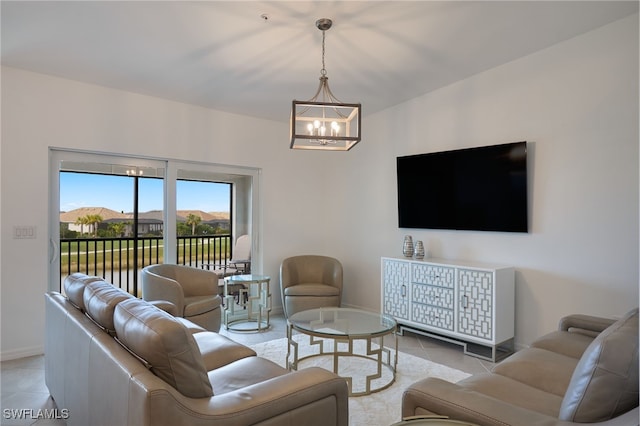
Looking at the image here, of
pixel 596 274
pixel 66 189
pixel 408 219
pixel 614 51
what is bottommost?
pixel 596 274

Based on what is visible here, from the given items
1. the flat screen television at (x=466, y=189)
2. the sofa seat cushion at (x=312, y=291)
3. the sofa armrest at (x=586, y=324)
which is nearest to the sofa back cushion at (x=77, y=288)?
the sofa seat cushion at (x=312, y=291)

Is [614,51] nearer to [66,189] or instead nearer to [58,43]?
[58,43]

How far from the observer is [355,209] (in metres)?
5.26

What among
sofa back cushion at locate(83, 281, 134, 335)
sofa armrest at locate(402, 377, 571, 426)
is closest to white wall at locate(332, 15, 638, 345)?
sofa armrest at locate(402, 377, 571, 426)

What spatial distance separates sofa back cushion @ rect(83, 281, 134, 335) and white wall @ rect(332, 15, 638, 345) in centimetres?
336

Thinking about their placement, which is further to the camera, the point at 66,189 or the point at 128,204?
the point at 128,204

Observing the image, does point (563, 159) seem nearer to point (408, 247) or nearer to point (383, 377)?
point (408, 247)

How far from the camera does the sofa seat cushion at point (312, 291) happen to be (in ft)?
14.7

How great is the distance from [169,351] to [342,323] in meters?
1.95

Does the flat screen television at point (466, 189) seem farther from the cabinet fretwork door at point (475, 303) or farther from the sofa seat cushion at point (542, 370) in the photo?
the sofa seat cushion at point (542, 370)

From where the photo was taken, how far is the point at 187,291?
13.0 feet

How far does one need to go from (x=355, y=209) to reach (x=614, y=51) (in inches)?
126

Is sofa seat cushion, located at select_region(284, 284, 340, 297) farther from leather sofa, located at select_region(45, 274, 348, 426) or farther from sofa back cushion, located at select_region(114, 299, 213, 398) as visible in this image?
sofa back cushion, located at select_region(114, 299, 213, 398)

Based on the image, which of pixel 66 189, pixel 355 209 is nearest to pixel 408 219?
pixel 355 209
